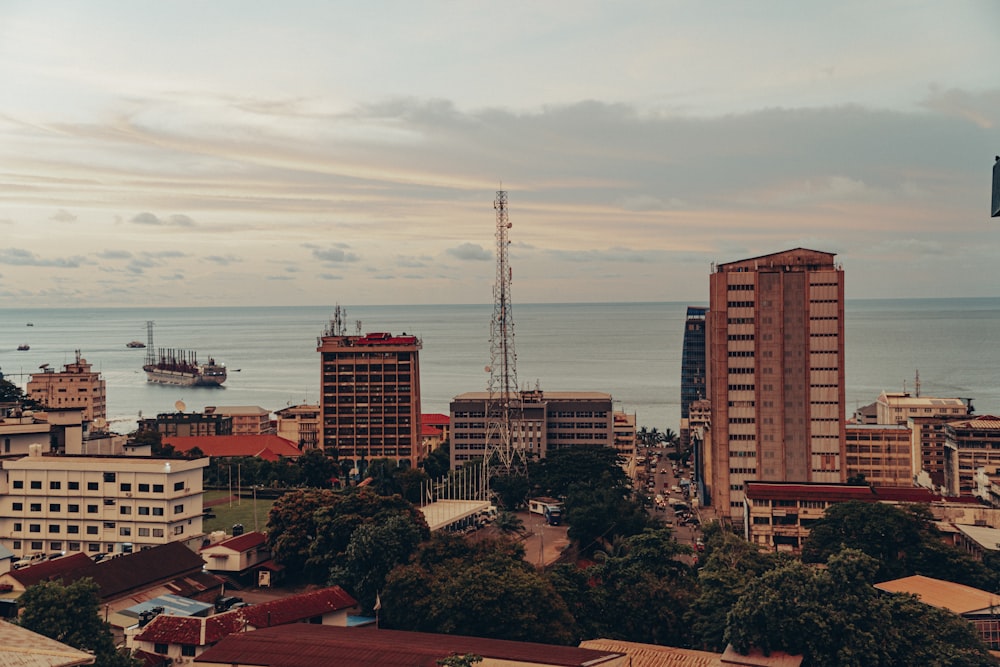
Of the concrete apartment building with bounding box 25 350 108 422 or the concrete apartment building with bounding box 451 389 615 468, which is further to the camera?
the concrete apartment building with bounding box 25 350 108 422

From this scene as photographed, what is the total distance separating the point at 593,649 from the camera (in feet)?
78.1

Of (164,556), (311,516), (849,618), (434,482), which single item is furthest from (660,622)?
(434,482)

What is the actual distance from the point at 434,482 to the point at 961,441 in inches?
1049

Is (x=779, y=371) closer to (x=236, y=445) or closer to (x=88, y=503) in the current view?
(x=88, y=503)

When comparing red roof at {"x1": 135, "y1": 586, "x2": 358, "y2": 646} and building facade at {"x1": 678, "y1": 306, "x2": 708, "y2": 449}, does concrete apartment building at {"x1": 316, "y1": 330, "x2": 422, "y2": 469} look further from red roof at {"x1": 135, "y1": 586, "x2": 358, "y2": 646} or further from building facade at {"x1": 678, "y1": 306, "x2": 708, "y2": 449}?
red roof at {"x1": 135, "y1": 586, "x2": 358, "y2": 646}

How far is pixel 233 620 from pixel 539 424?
42290 mm

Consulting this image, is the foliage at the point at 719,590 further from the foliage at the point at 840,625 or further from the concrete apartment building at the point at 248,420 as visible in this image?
the concrete apartment building at the point at 248,420

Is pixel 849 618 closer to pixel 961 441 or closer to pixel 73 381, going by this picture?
pixel 961 441

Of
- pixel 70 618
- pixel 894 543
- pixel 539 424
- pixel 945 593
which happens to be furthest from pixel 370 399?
pixel 70 618

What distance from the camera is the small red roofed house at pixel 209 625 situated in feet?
80.7

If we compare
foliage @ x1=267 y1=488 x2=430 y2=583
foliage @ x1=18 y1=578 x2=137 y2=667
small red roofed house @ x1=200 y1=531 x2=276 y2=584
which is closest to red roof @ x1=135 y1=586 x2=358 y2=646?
foliage @ x1=18 y1=578 x2=137 y2=667

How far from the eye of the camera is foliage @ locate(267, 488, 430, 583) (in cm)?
3384

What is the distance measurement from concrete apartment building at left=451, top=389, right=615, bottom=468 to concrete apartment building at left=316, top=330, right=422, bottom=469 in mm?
4013

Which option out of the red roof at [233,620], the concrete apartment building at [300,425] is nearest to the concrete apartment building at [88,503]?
the red roof at [233,620]
